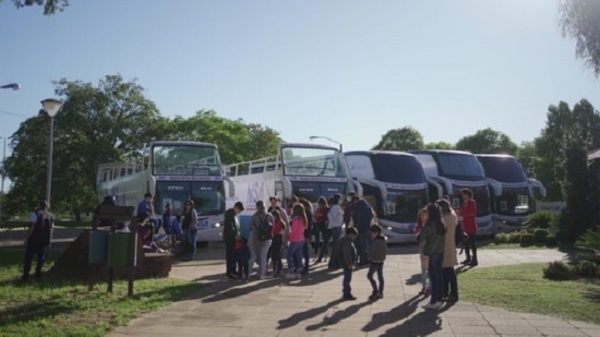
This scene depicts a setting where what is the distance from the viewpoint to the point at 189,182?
2111 centimetres

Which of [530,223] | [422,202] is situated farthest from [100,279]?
[530,223]

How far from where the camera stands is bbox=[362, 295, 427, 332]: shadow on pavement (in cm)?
816

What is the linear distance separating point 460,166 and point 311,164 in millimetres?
8499

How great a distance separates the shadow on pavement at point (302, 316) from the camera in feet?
26.9

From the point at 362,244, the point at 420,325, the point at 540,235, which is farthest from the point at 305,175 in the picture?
the point at 420,325

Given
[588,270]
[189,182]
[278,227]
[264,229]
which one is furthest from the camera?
[189,182]

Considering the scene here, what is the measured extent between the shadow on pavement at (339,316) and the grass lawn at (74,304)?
2.65m

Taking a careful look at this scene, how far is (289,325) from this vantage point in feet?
26.7

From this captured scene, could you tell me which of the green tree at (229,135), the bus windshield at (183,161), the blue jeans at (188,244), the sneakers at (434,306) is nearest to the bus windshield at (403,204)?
the bus windshield at (183,161)

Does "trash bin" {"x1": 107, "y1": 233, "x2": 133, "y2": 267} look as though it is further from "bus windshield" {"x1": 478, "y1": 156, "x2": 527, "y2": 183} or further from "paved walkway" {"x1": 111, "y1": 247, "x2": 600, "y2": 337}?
"bus windshield" {"x1": 478, "y1": 156, "x2": 527, "y2": 183}

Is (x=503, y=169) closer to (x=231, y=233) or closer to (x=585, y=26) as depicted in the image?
(x=585, y=26)

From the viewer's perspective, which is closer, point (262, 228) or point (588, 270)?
point (262, 228)

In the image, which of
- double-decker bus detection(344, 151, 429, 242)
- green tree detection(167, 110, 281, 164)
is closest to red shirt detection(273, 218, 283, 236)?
double-decker bus detection(344, 151, 429, 242)

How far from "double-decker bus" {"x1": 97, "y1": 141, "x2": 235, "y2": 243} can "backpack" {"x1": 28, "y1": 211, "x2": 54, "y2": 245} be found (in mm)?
7546
